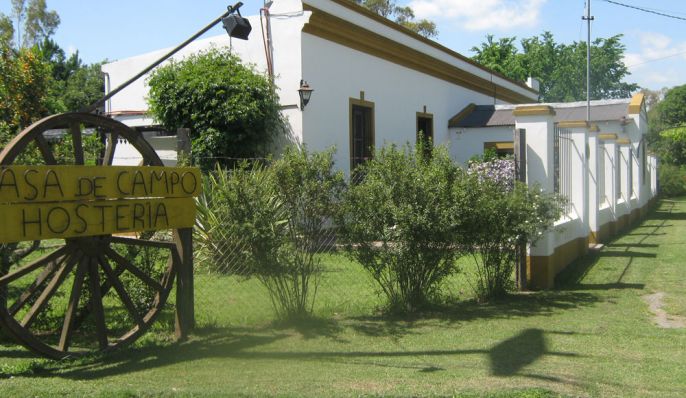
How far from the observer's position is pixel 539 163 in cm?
982

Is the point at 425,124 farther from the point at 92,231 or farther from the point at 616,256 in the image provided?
the point at 92,231

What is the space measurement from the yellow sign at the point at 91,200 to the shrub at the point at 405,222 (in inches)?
78.4

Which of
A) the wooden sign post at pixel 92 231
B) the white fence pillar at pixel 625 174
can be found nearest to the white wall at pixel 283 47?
the wooden sign post at pixel 92 231

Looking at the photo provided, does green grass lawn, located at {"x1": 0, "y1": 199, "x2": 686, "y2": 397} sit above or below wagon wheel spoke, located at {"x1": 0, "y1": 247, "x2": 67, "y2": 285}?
below

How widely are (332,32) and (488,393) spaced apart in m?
11.8

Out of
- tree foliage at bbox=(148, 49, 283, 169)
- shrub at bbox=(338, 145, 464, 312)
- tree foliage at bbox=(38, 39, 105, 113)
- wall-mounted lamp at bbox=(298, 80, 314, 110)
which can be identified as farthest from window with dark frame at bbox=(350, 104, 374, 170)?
tree foliage at bbox=(38, 39, 105, 113)

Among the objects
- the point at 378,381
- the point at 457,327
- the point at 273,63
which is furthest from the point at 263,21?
the point at 378,381

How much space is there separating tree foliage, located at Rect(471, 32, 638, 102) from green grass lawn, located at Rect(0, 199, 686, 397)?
139ft

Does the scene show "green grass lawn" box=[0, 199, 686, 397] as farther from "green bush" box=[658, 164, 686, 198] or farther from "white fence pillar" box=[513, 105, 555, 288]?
"green bush" box=[658, 164, 686, 198]

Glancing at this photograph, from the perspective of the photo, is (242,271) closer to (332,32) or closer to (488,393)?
(488,393)

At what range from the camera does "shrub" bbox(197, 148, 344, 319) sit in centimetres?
734

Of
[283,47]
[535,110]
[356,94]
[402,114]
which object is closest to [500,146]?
[402,114]

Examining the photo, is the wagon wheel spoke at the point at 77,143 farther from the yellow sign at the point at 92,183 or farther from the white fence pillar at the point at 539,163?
the white fence pillar at the point at 539,163

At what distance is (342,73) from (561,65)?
3939cm
